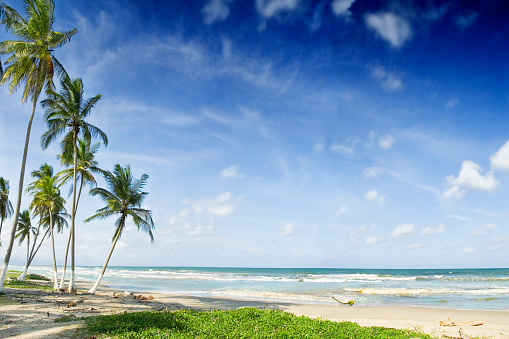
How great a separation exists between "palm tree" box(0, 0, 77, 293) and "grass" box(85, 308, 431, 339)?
8579 mm

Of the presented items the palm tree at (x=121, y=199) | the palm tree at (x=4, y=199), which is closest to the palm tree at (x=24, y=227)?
the palm tree at (x=4, y=199)

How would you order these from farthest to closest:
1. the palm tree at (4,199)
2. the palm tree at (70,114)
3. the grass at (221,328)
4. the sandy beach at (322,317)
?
the palm tree at (4,199) → the palm tree at (70,114) → the sandy beach at (322,317) → the grass at (221,328)

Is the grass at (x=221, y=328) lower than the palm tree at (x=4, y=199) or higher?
lower

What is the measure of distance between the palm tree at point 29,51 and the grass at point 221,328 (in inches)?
338

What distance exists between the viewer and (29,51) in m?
14.2

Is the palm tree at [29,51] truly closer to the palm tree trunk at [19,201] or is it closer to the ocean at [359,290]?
the palm tree trunk at [19,201]

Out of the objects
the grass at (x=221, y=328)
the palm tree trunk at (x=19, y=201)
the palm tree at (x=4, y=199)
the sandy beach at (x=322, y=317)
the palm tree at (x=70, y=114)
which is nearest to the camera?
the grass at (x=221, y=328)

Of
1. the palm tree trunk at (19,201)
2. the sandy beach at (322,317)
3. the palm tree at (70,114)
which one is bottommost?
the sandy beach at (322,317)

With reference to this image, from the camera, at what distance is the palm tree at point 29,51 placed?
14008 millimetres

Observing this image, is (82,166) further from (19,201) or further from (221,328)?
(221,328)

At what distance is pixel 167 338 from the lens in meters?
7.29

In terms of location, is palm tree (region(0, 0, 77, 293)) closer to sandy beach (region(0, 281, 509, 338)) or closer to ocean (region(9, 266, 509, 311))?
sandy beach (region(0, 281, 509, 338))

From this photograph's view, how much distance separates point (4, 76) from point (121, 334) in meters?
13.2

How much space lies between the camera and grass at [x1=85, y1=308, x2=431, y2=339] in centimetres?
786
